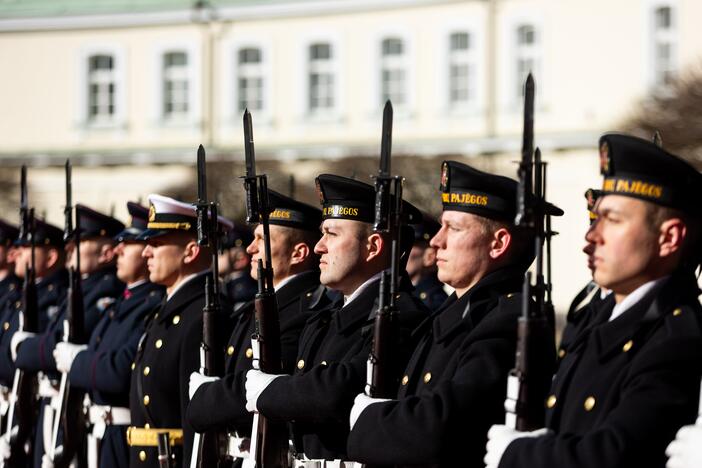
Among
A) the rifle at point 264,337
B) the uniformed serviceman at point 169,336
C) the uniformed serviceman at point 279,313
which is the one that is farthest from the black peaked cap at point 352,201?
the uniformed serviceman at point 169,336

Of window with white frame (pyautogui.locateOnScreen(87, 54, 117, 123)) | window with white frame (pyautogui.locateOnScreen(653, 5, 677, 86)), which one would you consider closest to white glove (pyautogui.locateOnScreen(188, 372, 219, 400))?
window with white frame (pyautogui.locateOnScreen(653, 5, 677, 86))

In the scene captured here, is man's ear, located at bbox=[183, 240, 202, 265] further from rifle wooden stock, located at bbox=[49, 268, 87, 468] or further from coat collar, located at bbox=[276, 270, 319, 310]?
rifle wooden stock, located at bbox=[49, 268, 87, 468]

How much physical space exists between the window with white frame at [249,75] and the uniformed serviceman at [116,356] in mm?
27436

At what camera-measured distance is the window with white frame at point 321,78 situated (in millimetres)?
35531

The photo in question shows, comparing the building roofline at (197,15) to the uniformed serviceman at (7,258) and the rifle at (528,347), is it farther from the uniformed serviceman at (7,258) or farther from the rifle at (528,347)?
the rifle at (528,347)

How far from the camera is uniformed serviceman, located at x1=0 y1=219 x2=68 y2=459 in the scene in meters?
10.7

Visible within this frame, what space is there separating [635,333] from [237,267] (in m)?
6.17

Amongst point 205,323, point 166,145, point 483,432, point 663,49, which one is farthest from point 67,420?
point 166,145

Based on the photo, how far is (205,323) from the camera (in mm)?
7199

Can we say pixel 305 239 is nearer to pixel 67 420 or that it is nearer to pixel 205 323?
pixel 205 323

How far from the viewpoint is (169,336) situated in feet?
25.5

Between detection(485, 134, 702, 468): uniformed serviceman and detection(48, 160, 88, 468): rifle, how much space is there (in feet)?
15.1

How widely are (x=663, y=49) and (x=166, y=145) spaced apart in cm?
1207

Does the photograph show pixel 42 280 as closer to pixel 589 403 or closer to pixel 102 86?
pixel 589 403
